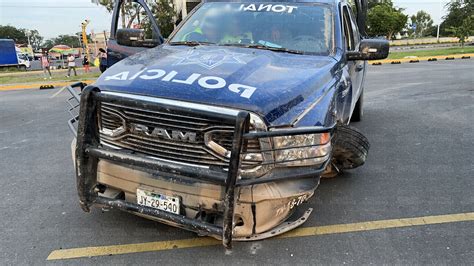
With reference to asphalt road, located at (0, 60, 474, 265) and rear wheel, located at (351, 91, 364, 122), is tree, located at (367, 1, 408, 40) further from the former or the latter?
asphalt road, located at (0, 60, 474, 265)

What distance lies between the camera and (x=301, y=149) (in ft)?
9.07

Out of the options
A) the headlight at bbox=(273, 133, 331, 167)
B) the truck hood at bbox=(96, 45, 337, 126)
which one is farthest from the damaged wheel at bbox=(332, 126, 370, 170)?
the headlight at bbox=(273, 133, 331, 167)

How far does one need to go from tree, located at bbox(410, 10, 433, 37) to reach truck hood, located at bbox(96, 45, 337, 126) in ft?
333

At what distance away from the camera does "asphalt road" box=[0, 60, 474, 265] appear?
3.10m

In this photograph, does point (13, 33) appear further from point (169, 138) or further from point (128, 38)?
point (169, 138)

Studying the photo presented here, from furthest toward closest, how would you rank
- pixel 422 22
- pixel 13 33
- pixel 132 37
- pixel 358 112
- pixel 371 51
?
pixel 13 33 < pixel 422 22 < pixel 358 112 < pixel 132 37 < pixel 371 51

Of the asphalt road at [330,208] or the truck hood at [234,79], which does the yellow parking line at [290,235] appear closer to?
the asphalt road at [330,208]

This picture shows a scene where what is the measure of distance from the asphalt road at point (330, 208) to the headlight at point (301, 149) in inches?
31.0

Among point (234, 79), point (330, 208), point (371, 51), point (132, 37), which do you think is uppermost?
point (132, 37)

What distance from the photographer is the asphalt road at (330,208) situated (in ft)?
10.2

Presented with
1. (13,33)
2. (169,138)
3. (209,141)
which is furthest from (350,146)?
(13,33)

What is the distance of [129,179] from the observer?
293cm

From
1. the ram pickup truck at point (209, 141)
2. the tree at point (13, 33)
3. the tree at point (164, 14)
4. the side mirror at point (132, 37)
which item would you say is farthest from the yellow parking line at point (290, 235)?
the tree at point (13, 33)

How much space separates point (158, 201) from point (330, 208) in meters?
1.80
